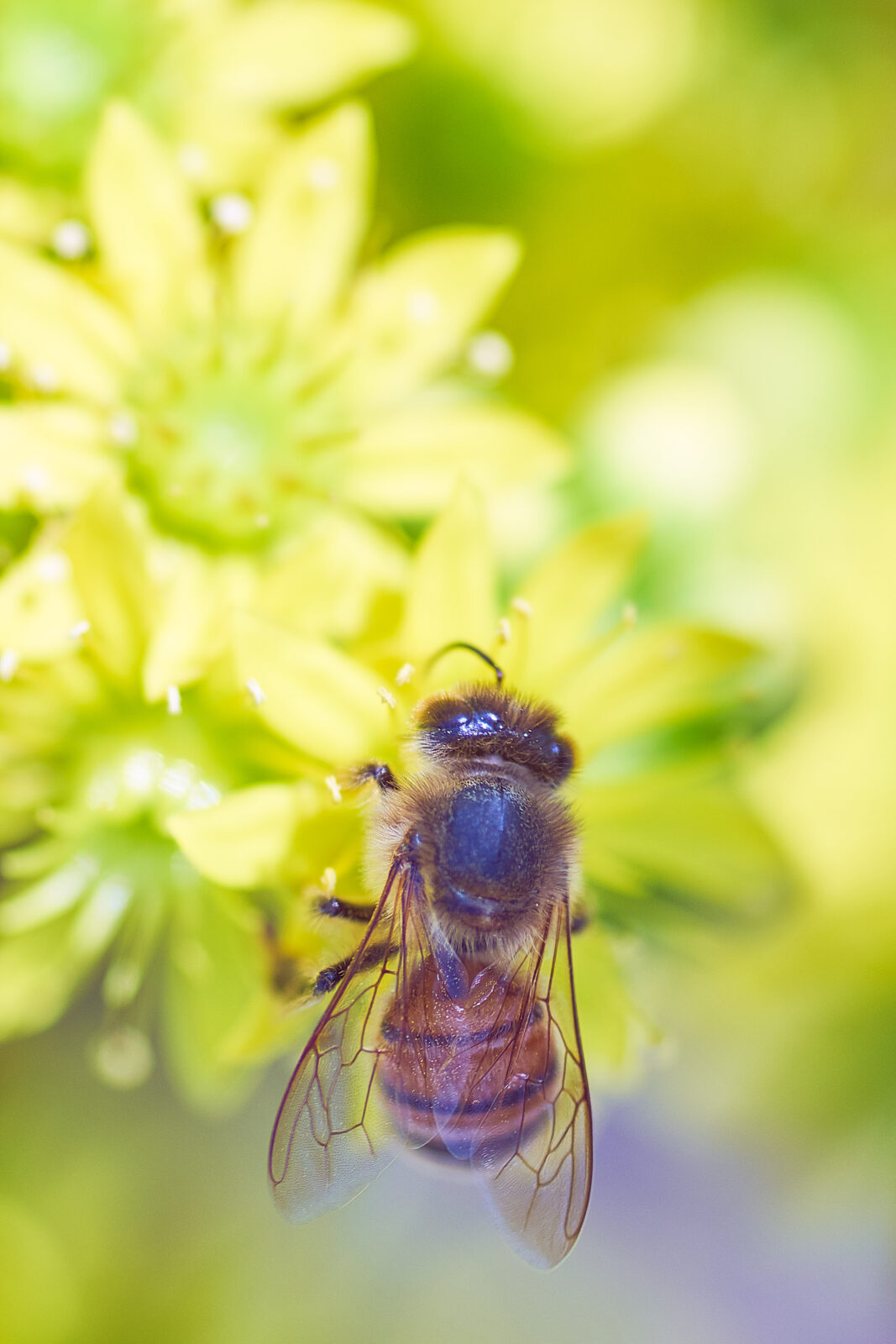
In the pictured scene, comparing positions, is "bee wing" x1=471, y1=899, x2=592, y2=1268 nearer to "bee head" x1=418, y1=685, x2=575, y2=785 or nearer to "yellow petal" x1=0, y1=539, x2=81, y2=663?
"bee head" x1=418, y1=685, x2=575, y2=785

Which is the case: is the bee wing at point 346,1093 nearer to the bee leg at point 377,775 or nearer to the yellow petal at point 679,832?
the bee leg at point 377,775

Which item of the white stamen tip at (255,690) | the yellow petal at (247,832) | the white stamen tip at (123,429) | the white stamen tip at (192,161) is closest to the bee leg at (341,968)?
the yellow petal at (247,832)

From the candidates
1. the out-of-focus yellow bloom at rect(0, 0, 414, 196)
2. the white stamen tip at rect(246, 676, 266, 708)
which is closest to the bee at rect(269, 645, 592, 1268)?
the white stamen tip at rect(246, 676, 266, 708)

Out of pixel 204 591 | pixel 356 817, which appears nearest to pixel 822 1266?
pixel 356 817

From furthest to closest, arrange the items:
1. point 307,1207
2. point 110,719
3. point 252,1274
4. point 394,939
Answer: point 252,1274 < point 110,719 < point 394,939 < point 307,1207

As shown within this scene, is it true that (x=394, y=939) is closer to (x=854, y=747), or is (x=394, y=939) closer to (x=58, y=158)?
(x=58, y=158)

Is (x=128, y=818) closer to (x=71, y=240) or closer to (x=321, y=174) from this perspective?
(x=71, y=240)

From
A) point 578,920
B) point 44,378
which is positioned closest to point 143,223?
point 44,378
